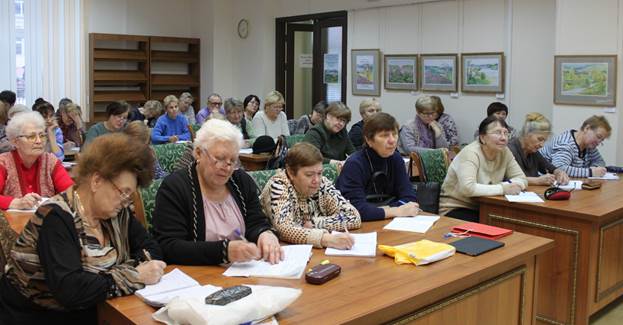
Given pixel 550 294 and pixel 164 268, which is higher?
pixel 164 268

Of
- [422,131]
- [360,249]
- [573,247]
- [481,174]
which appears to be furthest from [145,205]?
[422,131]

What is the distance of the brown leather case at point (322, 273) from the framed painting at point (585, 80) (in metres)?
5.19

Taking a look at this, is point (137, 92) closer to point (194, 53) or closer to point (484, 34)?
point (194, 53)

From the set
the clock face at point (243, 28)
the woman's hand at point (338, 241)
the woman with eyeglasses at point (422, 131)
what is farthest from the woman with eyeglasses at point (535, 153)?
the clock face at point (243, 28)

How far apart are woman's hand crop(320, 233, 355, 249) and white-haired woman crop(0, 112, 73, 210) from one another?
5.73ft

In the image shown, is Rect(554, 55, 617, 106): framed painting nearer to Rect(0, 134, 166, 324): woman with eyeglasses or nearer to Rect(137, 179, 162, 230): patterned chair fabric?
Rect(137, 179, 162, 230): patterned chair fabric

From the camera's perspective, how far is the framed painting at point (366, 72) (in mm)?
9219

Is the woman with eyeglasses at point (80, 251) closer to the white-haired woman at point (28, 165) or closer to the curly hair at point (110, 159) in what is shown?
the curly hair at point (110, 159)

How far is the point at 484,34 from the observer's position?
7.89 meters

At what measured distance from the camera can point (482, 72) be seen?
7898 millimetres

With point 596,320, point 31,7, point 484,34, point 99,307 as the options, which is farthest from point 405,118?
point 99,307

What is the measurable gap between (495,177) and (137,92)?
7705 mm

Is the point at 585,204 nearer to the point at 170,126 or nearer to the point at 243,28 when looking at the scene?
the point at 170,126

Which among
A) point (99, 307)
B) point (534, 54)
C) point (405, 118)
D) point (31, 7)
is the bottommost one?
point (99, 307)
